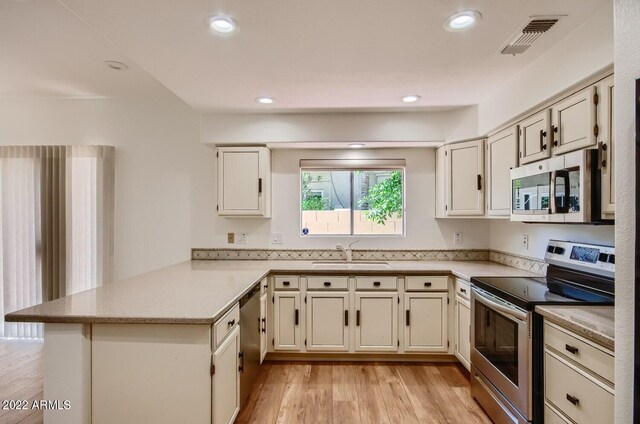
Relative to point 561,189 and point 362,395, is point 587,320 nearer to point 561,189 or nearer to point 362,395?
point 561,189

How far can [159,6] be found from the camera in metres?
1.45

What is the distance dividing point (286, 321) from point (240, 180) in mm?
1447

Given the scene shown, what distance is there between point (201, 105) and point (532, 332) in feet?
9.84

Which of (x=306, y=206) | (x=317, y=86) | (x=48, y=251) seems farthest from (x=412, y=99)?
(x=48, y=251)

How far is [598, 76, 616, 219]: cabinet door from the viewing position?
59.4 inches

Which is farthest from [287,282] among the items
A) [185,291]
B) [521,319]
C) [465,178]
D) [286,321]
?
[465,178]

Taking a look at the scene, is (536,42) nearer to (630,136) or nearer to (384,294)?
(630,136)

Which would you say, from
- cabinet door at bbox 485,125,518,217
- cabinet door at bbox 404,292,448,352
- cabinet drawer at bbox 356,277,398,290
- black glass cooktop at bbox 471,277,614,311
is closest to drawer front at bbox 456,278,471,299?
cabinet door at bbox 404,292,448,352

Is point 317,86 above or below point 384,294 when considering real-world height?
above

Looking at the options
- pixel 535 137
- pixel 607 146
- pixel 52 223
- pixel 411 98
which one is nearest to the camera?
pixel 607 146

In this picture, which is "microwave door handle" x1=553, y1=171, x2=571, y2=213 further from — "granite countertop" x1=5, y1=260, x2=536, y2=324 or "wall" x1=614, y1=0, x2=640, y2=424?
"granite countertop" x1=5, y1=260, x2=536, y2=324

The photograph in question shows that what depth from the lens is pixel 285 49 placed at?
1846mm

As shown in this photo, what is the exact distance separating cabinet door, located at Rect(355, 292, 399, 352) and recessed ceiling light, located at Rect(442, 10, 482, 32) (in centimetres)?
210

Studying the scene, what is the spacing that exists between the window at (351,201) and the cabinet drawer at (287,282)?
69 centimetres
